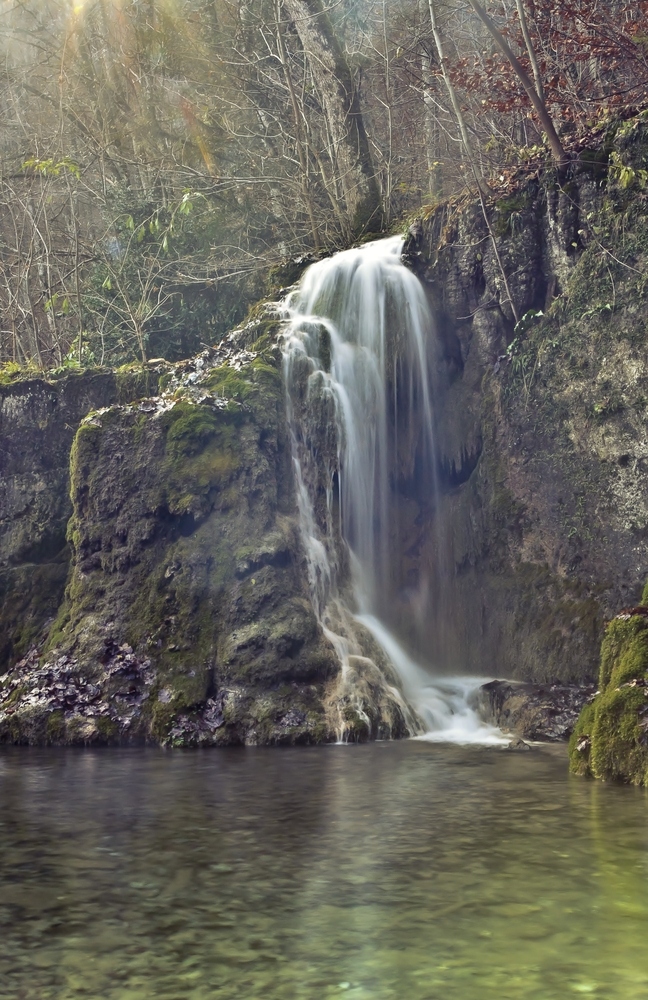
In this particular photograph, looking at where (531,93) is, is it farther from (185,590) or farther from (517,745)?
(517,745)

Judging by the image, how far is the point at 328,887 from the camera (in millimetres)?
4617

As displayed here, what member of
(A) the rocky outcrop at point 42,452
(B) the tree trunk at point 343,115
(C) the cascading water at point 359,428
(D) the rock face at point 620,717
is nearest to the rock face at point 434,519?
(C) the cascading water at point 359,428

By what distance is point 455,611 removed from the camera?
12367 millimetres

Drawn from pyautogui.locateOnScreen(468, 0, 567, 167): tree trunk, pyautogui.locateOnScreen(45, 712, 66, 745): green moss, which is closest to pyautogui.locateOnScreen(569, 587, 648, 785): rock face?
pyautogui.locateOnScreen(45, 712, 66, 745): green moss

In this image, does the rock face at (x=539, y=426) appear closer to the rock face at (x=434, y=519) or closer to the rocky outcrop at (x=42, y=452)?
the rock face at (x=434, y=519)

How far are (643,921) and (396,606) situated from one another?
8.57 meters

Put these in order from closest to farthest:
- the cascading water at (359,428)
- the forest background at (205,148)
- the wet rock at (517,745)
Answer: the wet rock at (517,745) < the cascading water at (359,428) < the forest background at (205,148)

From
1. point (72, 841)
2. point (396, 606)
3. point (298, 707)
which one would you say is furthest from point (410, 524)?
point (72, 841)

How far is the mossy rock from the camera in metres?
6.98

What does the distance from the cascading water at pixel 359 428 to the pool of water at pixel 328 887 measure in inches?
163

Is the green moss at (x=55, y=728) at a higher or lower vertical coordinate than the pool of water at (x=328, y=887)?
higher

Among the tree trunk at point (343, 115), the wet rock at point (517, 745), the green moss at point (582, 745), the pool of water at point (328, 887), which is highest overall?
the tree trunk at point (343, 115)

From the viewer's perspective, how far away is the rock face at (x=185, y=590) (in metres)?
10.5

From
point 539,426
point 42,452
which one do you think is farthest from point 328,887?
point 42,452
